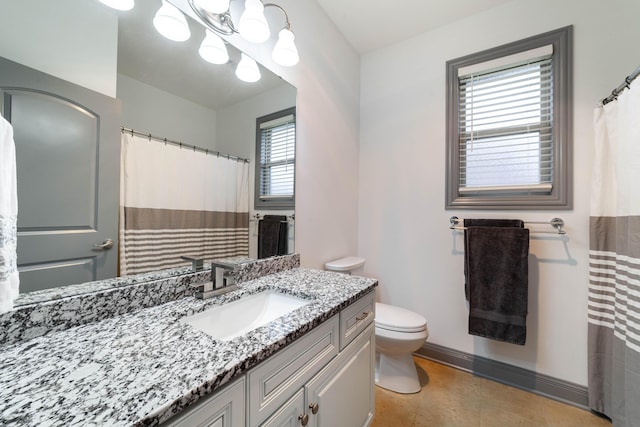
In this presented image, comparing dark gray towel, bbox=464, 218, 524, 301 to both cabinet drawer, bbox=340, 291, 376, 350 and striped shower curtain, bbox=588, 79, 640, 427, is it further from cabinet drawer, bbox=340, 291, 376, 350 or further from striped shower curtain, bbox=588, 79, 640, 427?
cabinet drawer, bbox=340, 291, 376, 350

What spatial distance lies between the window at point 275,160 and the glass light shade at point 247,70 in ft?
0.66

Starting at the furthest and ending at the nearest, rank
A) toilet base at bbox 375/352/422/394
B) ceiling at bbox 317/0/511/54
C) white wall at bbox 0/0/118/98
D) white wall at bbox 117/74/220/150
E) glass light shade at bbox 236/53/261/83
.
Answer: ceiling at bbox 317/0/511/54
toilet base at bbox 375/352/422/394
glass light shade at bbox 236/53/261/83
white wall at bbox 117/74/220/150
white wall at bbox 0/0/118/98

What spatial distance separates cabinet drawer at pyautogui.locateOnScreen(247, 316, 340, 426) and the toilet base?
38.6 inches

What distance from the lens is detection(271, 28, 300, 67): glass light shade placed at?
4.33 ft

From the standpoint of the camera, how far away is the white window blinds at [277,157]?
142cm

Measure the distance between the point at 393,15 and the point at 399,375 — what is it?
2500 mm

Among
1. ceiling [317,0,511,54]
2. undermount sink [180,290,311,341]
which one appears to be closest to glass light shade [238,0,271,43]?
ceiling [317,0,511,54]

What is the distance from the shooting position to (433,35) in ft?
6.50

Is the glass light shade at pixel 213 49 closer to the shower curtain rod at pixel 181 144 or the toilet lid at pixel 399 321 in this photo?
the shower curtain rod at pixel 181 144

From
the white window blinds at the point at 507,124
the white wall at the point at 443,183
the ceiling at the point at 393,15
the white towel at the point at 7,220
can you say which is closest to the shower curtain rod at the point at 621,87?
the white wall at the point at 443,183

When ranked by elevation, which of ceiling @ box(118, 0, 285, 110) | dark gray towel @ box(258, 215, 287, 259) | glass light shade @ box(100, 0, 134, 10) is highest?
glass light shade @ box(100, 0, 134, 10)

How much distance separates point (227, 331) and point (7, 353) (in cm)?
54

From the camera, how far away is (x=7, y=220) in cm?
56

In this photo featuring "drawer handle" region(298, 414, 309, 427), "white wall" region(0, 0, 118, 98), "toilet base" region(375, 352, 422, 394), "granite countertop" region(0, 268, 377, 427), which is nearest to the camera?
"granite countertop" region(0, 268, 377, 427)
